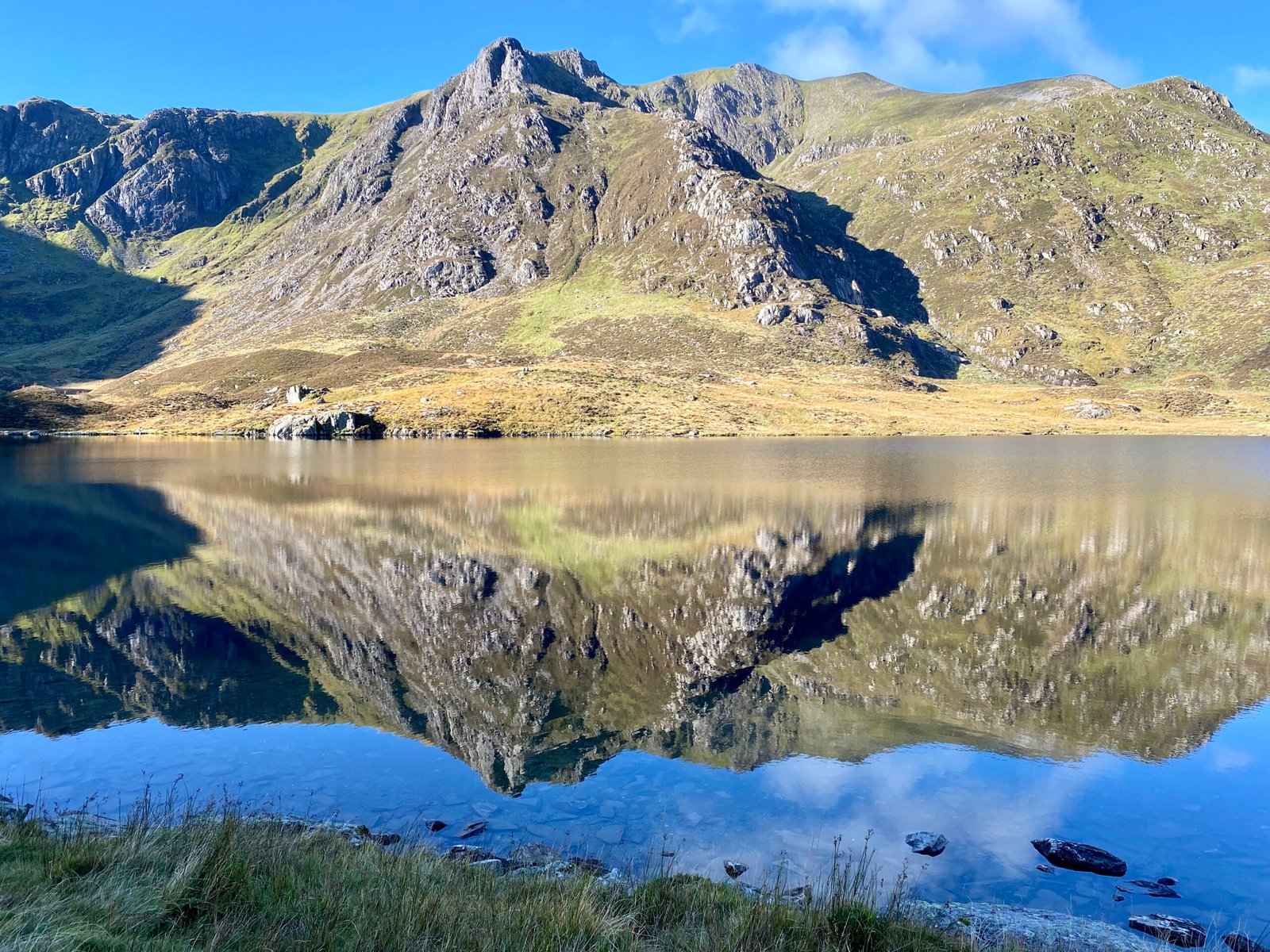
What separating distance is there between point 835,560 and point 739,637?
11733 mm

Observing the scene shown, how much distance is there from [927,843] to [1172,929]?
3386 mm

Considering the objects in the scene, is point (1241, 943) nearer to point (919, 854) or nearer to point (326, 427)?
point (919, 854)

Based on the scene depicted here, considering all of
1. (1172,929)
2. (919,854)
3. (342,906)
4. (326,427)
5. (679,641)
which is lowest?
(679,641)

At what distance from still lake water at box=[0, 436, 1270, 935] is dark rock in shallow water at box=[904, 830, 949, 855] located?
0.27 metres

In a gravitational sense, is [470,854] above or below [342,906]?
below

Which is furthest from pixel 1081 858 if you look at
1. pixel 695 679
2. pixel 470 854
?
pixel 695 679

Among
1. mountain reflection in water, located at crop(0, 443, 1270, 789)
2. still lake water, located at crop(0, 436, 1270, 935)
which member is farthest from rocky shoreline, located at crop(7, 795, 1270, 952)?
mountain reflection in water, located at crop(0, 443, 1270, 789)

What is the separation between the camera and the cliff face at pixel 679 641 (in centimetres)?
1762

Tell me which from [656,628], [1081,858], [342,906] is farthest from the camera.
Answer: [656,628]

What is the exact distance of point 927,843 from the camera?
1210cm

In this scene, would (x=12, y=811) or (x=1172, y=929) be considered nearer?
(x=1172, y=929)

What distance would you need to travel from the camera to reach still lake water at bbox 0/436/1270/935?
515 inches

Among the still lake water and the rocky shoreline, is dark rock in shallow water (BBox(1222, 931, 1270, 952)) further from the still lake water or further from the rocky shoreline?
the still lake water

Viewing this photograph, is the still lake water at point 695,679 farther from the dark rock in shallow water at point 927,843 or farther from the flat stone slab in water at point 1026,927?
the flat stone slab in water at point 1026,927
